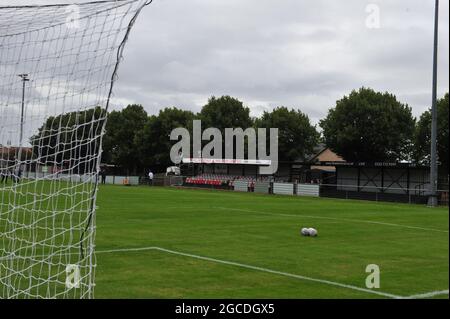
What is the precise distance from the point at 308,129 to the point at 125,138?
26376 mm

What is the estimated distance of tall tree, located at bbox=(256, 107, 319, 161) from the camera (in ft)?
199

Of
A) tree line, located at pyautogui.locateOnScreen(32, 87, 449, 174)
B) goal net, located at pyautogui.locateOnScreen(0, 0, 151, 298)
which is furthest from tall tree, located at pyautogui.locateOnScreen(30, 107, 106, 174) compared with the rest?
tree line, located at pyautogui.locateOnScreen(32, 87, 449, 174)

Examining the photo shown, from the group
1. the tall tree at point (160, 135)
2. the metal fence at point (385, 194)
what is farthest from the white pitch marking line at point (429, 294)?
the tall tree at point (160, 135)

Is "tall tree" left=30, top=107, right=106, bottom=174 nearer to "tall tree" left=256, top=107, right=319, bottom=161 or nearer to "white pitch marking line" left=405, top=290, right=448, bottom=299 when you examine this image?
"white pitch marking line" left=405, top=290, right=448, bottom=299

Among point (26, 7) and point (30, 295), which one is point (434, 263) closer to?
point (30, 295)

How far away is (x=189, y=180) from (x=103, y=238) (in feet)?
143

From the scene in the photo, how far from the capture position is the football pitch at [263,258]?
8.94 m

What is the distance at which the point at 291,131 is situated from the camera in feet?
202

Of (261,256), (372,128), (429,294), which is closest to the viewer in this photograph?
(429,294)

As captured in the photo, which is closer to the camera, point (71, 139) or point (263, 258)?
point (71, 139)

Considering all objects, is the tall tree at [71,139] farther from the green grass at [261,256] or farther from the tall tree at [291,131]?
the tall tree at [291,131]

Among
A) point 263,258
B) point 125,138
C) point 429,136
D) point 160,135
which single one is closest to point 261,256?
point 263,258

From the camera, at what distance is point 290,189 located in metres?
44.4

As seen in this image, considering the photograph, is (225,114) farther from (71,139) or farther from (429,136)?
(71,139)
